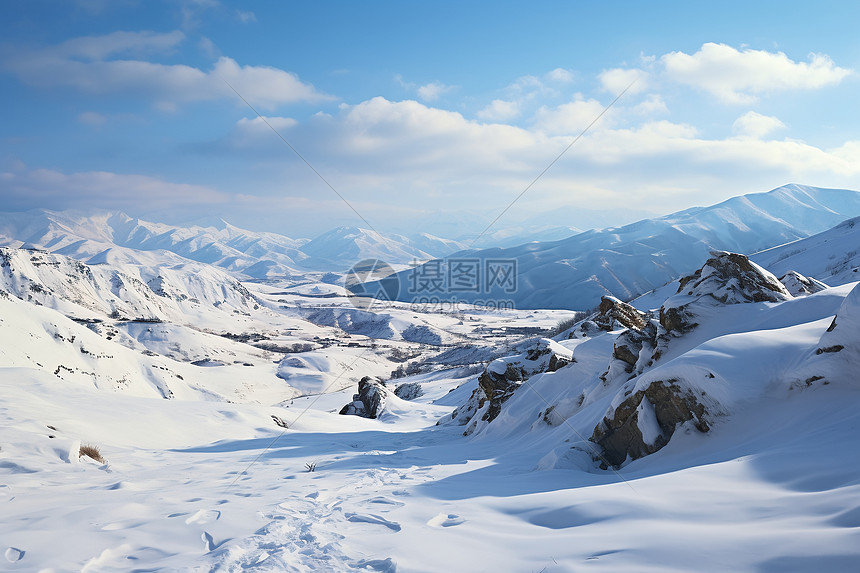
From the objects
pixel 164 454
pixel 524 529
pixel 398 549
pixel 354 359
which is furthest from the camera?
pixel 354 359

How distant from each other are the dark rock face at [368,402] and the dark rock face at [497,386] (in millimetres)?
11028

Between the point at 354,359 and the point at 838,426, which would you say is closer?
the point at 838,426

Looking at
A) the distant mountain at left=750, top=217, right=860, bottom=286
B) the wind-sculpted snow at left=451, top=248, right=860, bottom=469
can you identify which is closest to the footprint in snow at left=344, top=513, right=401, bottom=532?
the wind-sculpted snow at left=451, top=248, right=860, bottom=469

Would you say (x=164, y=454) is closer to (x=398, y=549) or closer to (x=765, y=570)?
(x=398, y=549)

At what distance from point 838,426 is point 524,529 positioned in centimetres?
425

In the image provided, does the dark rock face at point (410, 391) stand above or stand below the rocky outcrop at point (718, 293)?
below

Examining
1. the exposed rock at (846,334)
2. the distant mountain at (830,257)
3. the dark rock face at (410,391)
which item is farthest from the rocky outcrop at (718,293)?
the distant mountain at (830,257)

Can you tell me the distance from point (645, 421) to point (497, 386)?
36.2 ft

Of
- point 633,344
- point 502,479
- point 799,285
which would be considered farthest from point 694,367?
point 799,285

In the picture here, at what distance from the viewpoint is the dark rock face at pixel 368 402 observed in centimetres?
2914

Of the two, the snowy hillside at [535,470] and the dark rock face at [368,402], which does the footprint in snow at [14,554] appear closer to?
the snowy hillside at [535,470]

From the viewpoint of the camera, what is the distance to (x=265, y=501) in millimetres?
6348

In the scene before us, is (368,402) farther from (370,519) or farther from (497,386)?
(370,519)

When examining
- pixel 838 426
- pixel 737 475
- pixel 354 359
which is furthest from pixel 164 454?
pixel 354 359
